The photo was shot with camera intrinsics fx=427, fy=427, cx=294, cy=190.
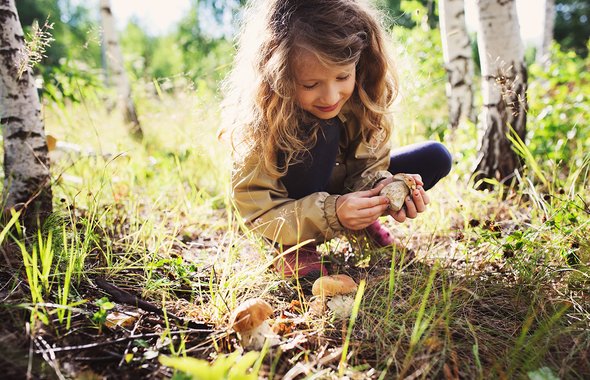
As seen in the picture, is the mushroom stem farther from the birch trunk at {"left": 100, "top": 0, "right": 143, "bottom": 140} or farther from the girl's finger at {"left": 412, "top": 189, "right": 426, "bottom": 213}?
the birch trunk at {"left": 100, "top": 0, "right": 143, "bottom": 140}

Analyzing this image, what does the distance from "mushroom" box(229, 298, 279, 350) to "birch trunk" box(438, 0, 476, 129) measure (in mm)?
2696

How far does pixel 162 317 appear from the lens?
1334mm

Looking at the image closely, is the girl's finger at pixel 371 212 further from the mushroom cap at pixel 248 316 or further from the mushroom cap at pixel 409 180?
the mushroom cap at pixel 248 316

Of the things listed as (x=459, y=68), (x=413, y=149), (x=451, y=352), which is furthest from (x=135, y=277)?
(x=459, y=68)

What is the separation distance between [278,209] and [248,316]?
2.10 feet

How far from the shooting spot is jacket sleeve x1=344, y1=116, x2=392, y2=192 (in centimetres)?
202

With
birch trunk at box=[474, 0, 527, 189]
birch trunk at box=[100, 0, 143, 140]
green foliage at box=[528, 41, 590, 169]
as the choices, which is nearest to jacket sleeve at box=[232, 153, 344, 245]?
birch trunk at box=[474, 0, 527, 189]

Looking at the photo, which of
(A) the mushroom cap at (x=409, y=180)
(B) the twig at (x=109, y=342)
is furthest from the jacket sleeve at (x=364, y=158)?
(B) the twig at (x=109, y=342)

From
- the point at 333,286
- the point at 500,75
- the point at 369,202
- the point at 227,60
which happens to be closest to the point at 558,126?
the point at 500,75

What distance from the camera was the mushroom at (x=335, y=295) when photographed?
4.46 ft

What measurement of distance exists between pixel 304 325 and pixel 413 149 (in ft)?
3.76

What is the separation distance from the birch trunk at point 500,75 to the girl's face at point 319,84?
3.62 feet

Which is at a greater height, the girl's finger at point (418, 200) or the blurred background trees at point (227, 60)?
the blurred background trees at point (227, 60)

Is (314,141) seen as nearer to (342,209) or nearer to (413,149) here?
(342,209)
